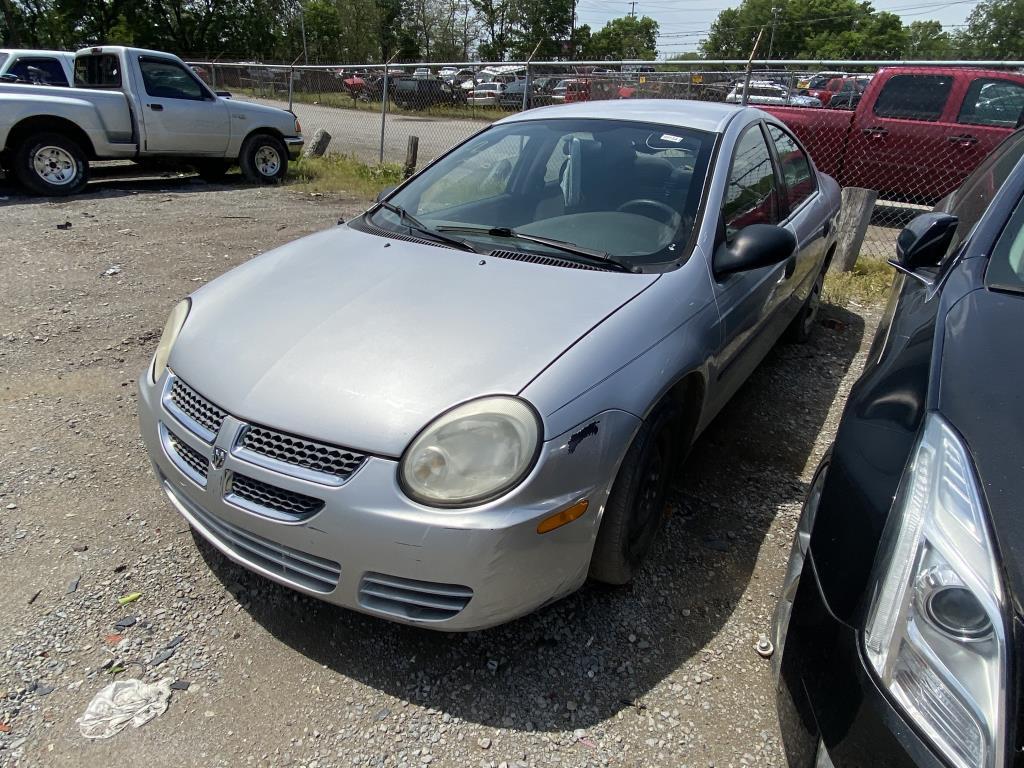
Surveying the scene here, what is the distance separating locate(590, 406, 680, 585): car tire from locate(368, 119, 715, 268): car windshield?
0.67 metres

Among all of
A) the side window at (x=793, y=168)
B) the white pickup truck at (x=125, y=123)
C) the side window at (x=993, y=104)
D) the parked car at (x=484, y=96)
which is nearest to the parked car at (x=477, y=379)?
the side window at (x=793, y=168)

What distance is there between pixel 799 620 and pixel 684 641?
76cm

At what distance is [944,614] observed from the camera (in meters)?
1.23

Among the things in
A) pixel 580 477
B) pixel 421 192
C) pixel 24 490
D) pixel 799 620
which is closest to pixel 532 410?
pixel 580 477

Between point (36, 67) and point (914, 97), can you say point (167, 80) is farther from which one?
point (914, 97)

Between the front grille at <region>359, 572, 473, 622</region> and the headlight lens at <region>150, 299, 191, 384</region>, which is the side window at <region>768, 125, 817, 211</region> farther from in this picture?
the headlight lens at <region>150, 299, 191, 384</region>

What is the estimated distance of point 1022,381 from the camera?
1555mm

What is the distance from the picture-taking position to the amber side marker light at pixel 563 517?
179 centimetres

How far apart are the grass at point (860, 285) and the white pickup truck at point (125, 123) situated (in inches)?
319

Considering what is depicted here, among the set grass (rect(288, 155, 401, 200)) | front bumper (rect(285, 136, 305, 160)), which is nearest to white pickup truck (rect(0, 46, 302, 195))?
front bumper (rect(285, 136, 305, 160))

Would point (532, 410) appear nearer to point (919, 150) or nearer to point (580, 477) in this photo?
point (580, 477)

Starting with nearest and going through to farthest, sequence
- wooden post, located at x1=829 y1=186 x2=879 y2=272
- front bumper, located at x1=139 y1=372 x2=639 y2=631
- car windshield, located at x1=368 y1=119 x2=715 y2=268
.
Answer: front bumper, located at x1=139 y1=372 x2=639 y2=631 → car windshield, located at x1=368 y1=119 x2=715 y2=268 → wooden post, located at x1=829 y1=186 x2=879 y2=272

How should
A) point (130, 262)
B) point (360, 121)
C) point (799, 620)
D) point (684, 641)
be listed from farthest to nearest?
1. point (360, 121)
2. point (130, 262)
3. point (684, 641)
4. point (799, 620)

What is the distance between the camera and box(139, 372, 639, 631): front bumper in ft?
5.69
